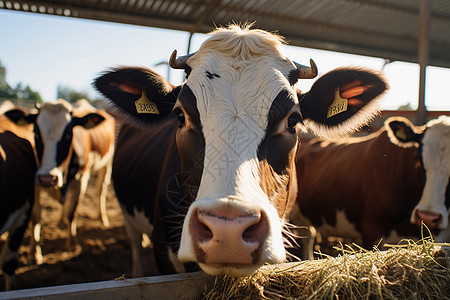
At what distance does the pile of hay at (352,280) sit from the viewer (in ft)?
4.99

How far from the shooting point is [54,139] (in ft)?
15.9

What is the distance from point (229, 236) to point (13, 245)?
3476 millimetres

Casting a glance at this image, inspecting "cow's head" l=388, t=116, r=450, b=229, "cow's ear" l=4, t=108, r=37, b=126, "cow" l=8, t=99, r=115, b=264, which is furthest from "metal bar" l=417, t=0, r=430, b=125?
"cow's ear" l=4, t=108, r=37, b=126

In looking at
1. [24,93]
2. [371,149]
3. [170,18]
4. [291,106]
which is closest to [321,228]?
[371,149]

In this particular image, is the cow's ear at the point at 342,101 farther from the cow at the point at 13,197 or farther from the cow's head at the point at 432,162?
the cow at the point at 13,197

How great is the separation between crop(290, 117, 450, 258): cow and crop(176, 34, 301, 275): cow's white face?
62.3 inches

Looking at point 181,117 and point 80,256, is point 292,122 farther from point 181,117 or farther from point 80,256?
point 80,256

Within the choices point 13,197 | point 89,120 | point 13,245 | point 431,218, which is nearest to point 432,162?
point 431,218

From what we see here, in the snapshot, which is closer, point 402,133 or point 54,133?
point 402,133

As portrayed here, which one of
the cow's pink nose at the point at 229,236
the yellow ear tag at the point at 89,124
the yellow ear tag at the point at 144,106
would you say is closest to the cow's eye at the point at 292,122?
the cow's pink nose at the point at 229,236

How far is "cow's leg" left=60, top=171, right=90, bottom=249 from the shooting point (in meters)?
5.12

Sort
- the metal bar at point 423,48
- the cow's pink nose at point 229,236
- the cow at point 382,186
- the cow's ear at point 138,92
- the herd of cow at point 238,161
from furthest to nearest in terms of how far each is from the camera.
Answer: the metal bar at point 423,48 → the cow at point 382,186 → the cow's ear at point 138,92 → the herd of cow at point 238,161 → the cow's pink nose at point 229,236

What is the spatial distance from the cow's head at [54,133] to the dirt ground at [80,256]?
104 cm

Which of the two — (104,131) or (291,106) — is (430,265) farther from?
(104,131)
